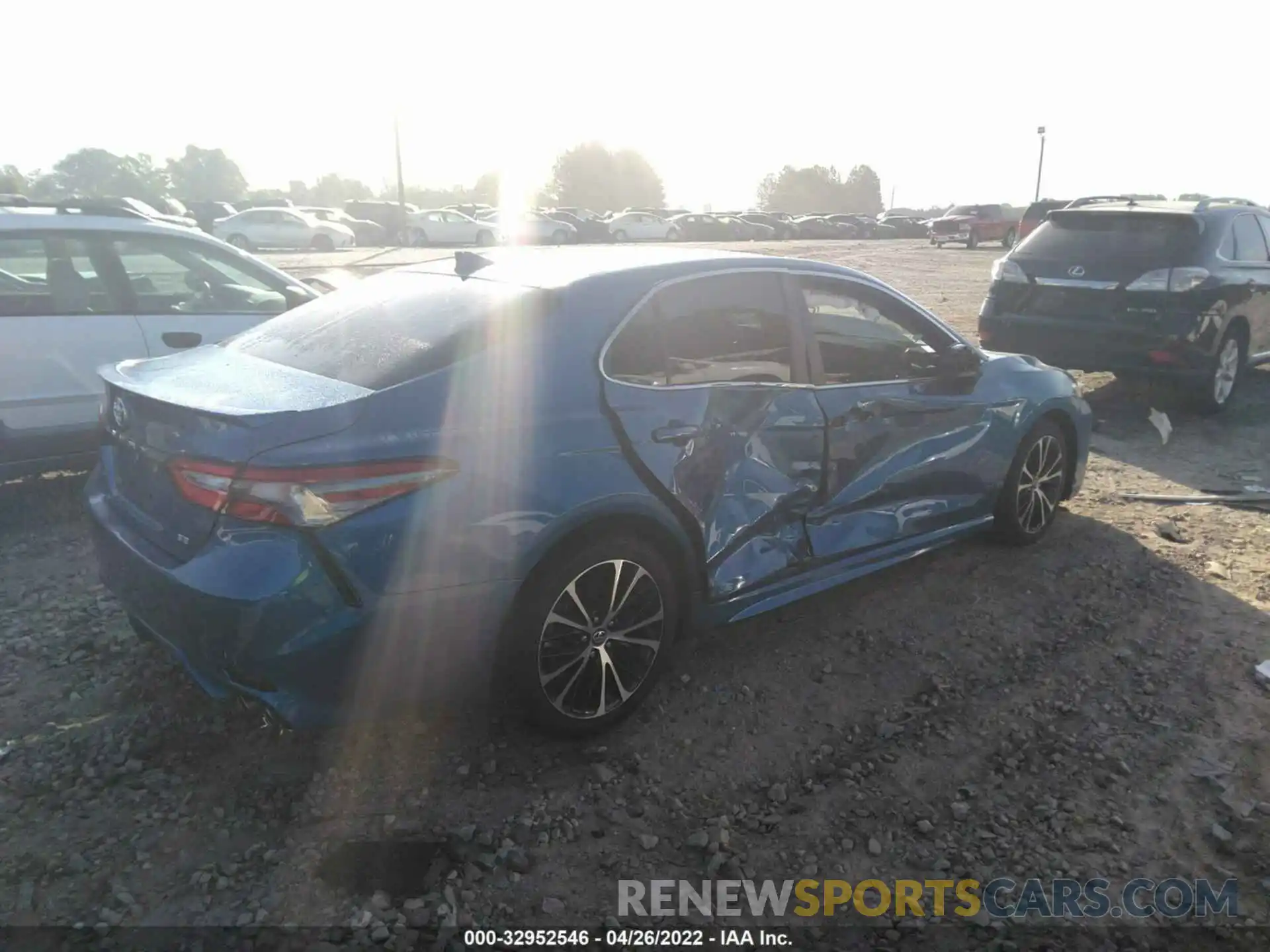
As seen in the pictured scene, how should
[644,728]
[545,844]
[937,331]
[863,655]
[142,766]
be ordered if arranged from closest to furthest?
[545,844], [142,766], [644,728], [863,655], [937,331]

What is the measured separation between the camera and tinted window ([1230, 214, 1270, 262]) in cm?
787

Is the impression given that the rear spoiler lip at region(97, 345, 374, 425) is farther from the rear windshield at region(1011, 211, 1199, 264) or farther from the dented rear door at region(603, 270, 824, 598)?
the rear windshield at region(1011, 211, 1199, 264)

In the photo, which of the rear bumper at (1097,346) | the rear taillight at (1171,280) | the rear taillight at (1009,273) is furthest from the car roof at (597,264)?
the rear taillight at (1009,273)

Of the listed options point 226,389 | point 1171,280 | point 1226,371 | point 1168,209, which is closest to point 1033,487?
point 1171,280

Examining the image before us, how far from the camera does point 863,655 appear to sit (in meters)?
3.93

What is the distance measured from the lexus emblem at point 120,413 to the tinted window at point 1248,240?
8.19 metres

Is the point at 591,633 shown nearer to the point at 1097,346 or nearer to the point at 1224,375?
the point at 1097,346

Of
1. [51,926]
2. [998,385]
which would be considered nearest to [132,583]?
[51,926]

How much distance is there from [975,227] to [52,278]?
36.3 m

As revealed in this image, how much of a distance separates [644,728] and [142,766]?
1.68 m

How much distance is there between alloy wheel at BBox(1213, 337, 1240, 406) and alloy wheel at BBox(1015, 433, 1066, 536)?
3.40m

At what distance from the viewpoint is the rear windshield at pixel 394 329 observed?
3.01m

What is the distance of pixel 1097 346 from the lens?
24.7ft

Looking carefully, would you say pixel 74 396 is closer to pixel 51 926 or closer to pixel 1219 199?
pixel 51 926
